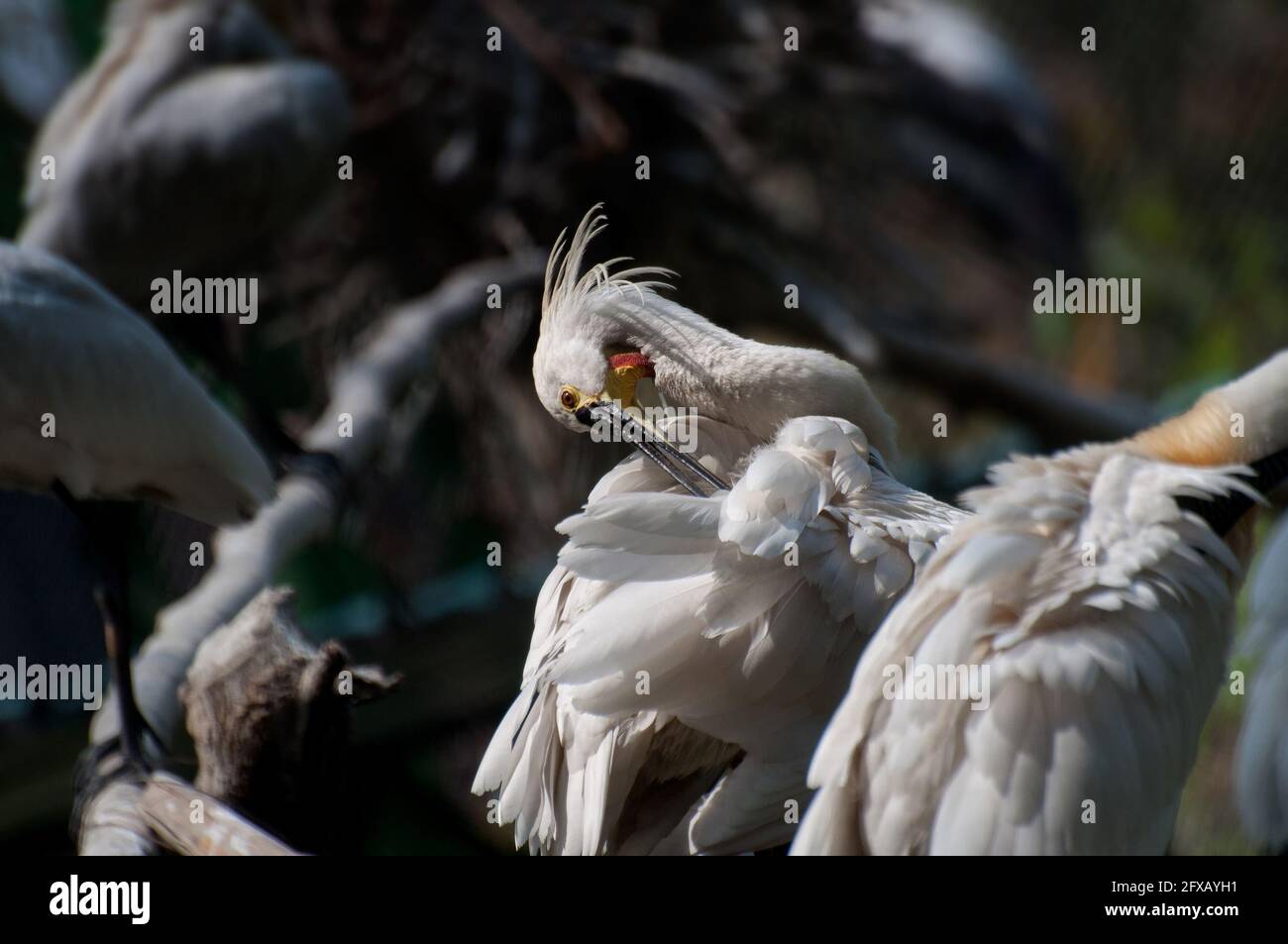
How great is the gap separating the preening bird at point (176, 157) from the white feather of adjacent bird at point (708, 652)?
2578 mm

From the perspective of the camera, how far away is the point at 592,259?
16.8 ft

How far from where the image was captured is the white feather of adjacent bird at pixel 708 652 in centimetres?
200

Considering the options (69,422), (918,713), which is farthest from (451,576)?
(918,713)

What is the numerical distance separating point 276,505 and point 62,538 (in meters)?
1.64

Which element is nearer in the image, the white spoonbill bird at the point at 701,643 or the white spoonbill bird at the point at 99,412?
the white spoonbill bird at the point at 701,643

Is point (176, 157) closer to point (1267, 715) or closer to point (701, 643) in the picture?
point (701, 643)

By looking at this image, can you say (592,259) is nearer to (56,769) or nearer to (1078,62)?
(56,769)

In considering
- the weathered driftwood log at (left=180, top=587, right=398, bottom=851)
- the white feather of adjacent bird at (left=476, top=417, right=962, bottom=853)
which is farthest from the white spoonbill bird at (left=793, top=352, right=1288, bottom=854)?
the weathered driftwood log at (left=180, top=587, right=398, bottom=851)

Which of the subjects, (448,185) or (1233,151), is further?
(1233,151)

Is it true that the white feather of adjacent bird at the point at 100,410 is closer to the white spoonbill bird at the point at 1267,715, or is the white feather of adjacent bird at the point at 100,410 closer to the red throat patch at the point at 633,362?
the red throat patch at the point at 633,362

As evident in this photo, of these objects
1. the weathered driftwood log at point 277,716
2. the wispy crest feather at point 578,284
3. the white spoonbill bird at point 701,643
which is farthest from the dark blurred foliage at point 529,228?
the white spoonbill bird at point 701,643

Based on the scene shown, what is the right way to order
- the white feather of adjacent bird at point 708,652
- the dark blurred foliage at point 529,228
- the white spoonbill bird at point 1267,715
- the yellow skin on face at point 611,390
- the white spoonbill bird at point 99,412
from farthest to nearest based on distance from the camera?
the dark blurred foliage at point 529,228 → the white spoonbill bird at point 99,412 → the yellow skin on face at point 611,390 → the white spoonbill bird at point 1267,715 → the white feather of adjacent bird at point 708,652

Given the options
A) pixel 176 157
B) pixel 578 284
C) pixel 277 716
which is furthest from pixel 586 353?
pixel 176 157

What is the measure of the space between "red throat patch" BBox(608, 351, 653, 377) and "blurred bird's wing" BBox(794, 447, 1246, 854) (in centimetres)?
101
